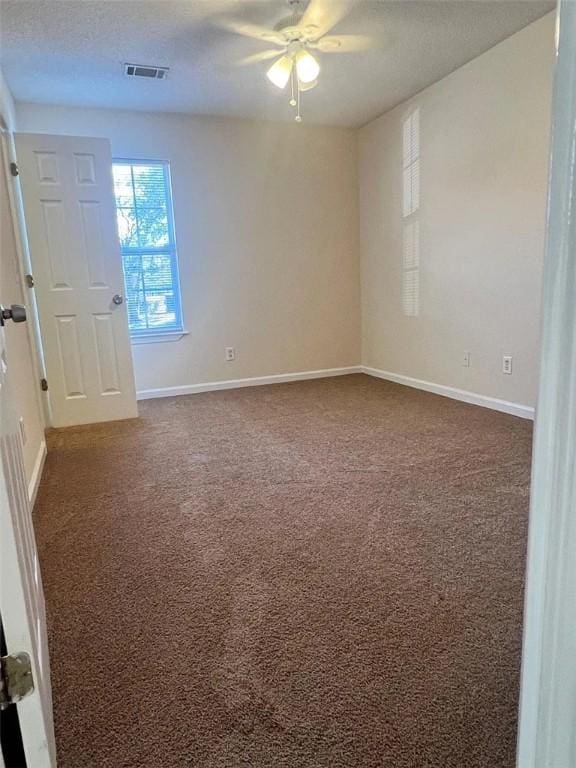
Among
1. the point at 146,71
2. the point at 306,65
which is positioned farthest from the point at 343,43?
the point at 146,71

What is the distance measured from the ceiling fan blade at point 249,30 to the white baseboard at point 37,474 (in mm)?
2708

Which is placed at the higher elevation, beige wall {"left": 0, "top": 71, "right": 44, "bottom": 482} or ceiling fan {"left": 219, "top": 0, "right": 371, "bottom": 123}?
ceiling fan {"left": 219, "top": 0, "right": 371, "bottom": 123}

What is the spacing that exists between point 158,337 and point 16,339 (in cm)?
174

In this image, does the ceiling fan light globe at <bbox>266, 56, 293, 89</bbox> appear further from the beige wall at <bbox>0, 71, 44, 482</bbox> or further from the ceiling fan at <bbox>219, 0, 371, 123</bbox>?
the beige wall at <bbox>0, 71, 44, 482</bbox>

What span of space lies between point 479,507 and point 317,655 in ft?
3.68

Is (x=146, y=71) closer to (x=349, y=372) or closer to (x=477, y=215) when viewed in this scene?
(x=477, y=215)

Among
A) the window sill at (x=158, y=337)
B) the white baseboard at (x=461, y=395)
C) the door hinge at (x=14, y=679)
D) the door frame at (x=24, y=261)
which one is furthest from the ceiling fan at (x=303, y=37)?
the door hinge at (x=14, y=679)

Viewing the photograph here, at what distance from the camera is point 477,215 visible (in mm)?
3533

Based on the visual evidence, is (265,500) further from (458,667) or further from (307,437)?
(458,667)

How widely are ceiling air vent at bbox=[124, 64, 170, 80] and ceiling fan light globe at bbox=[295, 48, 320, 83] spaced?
1.03 m

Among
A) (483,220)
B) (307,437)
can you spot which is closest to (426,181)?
(483,220)

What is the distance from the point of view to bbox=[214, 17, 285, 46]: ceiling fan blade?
2.68m

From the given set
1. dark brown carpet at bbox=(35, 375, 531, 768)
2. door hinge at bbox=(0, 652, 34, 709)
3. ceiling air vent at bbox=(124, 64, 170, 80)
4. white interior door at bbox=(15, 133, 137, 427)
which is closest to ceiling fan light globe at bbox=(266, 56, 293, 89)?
ceiling air vent at bbox=(124, 64, 170, 80)

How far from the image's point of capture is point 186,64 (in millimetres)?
3201
